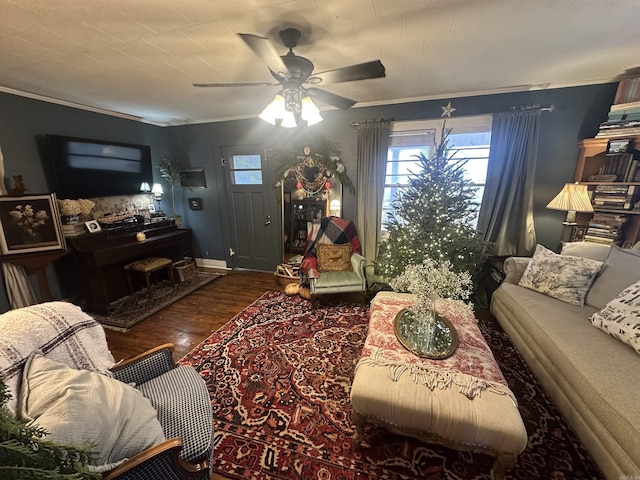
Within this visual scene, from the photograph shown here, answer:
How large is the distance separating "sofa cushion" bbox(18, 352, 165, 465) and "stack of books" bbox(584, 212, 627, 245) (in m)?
3.90

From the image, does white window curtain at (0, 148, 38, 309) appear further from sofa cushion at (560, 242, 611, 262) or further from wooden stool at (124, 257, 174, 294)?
sofa cushion at (560, 242, 611, 262)

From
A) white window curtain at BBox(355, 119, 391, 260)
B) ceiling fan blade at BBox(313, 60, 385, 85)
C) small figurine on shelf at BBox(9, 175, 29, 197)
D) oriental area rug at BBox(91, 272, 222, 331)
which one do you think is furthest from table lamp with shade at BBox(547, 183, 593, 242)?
small figurine on shelf at BBox(9, 175, 29, 197)

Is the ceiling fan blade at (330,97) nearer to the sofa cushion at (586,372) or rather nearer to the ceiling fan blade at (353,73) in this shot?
the ceiling fan blade at (353,73)

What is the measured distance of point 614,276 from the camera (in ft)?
6.42

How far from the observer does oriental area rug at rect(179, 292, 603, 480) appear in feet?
4.63

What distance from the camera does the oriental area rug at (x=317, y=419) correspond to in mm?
1411

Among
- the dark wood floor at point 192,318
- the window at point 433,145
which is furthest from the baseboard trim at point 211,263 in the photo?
the window at point 433,145

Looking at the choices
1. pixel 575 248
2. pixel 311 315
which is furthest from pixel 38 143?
pixel 575 248

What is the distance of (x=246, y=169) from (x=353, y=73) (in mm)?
2826

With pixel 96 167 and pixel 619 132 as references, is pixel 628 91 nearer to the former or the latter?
pixel 619 132

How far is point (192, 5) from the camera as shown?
4.57ft

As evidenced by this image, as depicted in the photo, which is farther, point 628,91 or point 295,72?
point 628,91

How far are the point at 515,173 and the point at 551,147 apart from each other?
1.56ft

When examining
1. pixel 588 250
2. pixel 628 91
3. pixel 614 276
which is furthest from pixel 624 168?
pixel 614 276
